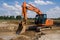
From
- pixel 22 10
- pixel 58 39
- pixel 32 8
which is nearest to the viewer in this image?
pixel 58 39

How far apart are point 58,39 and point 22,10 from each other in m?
7.57

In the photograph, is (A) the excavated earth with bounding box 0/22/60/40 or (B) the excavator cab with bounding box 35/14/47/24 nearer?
(A) the excavated earth with bounding box 0/22/60/40

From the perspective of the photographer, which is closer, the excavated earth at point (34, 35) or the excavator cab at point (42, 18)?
the excavated earth at point (34, 35)

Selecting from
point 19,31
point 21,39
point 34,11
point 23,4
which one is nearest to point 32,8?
point 34,11

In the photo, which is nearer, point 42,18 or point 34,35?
point 34,35

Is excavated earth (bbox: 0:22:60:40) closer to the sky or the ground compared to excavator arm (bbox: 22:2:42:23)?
closer to the ground

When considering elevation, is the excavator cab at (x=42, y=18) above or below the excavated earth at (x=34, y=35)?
above

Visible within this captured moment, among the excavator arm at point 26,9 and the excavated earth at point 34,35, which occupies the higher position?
the excavator arm at point 26,9

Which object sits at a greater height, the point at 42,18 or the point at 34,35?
the point at 42,18

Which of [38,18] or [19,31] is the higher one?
[38,18]

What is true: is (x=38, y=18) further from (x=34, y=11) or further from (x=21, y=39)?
(x=21, y=39)

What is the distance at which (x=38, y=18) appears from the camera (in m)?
25.6

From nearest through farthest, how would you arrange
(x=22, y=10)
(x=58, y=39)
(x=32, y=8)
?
(x=58, y=39) < (x=22, y=10) < (x=32, y=8)

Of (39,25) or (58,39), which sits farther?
(39,25)
